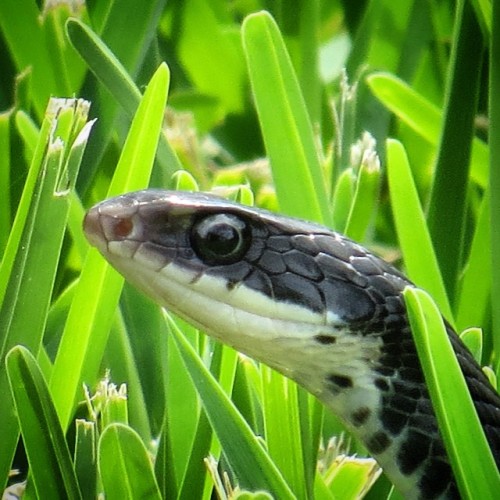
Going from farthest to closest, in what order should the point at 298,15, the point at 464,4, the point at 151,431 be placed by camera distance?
the point at 298,15, the point at 464,4, the point at 151,431

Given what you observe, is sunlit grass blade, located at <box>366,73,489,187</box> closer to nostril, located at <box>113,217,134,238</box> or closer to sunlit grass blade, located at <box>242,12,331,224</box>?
sunlit grass blade, located at <box>242,12,331,224</box>

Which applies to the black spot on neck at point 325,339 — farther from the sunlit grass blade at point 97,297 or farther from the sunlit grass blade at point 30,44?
the sunlit grass blade at point 30,44

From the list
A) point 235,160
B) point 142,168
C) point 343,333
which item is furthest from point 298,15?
point 343,333

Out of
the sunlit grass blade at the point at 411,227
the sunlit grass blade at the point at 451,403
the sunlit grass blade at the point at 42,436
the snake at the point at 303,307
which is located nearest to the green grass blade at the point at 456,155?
the sunlit grass blade at the point at 411,227

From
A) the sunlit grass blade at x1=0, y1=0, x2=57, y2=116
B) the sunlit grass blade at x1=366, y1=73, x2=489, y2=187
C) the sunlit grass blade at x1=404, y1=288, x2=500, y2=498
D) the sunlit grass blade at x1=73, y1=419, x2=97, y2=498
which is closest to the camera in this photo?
the sunlit grass blade at x1=404, y1=288, x2=500, y2=498

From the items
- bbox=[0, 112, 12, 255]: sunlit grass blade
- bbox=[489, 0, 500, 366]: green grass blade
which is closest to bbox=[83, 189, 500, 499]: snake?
bbox=[489, 0, 500, 366]: green grass blade

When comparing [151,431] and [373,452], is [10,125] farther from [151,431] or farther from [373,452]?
[373,452]

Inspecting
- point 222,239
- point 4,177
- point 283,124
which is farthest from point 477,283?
point 4,177
